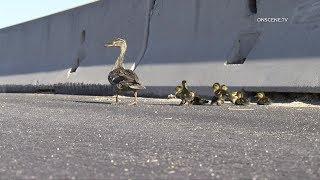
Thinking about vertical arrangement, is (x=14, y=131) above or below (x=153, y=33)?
below

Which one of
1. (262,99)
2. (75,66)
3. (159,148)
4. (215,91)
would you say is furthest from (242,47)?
(75,66)

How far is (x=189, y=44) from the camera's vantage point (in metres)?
12.6

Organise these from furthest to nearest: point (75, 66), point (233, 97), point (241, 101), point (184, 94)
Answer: point (75, 66) → point (184, 94) → point (233, 97) → point (241, 101)

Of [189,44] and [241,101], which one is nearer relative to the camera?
[241,101]

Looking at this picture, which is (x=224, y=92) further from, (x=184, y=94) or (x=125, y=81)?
(x=125, y=81)

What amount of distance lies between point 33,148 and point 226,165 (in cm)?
153

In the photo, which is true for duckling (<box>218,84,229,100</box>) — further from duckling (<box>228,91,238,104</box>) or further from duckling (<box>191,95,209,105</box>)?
duckling (<box>191,95,209,105</box>)

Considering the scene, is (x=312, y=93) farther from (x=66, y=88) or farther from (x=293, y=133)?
(x=66, y=88)

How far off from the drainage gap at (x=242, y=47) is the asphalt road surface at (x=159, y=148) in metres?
3.74

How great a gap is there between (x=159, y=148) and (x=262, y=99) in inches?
233

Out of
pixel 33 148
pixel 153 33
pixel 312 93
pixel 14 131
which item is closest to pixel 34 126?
pixel 14 131

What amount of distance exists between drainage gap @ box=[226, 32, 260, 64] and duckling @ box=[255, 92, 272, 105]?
118 centimetres

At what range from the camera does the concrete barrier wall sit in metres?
10.1

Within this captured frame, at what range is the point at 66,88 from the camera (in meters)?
17.4
